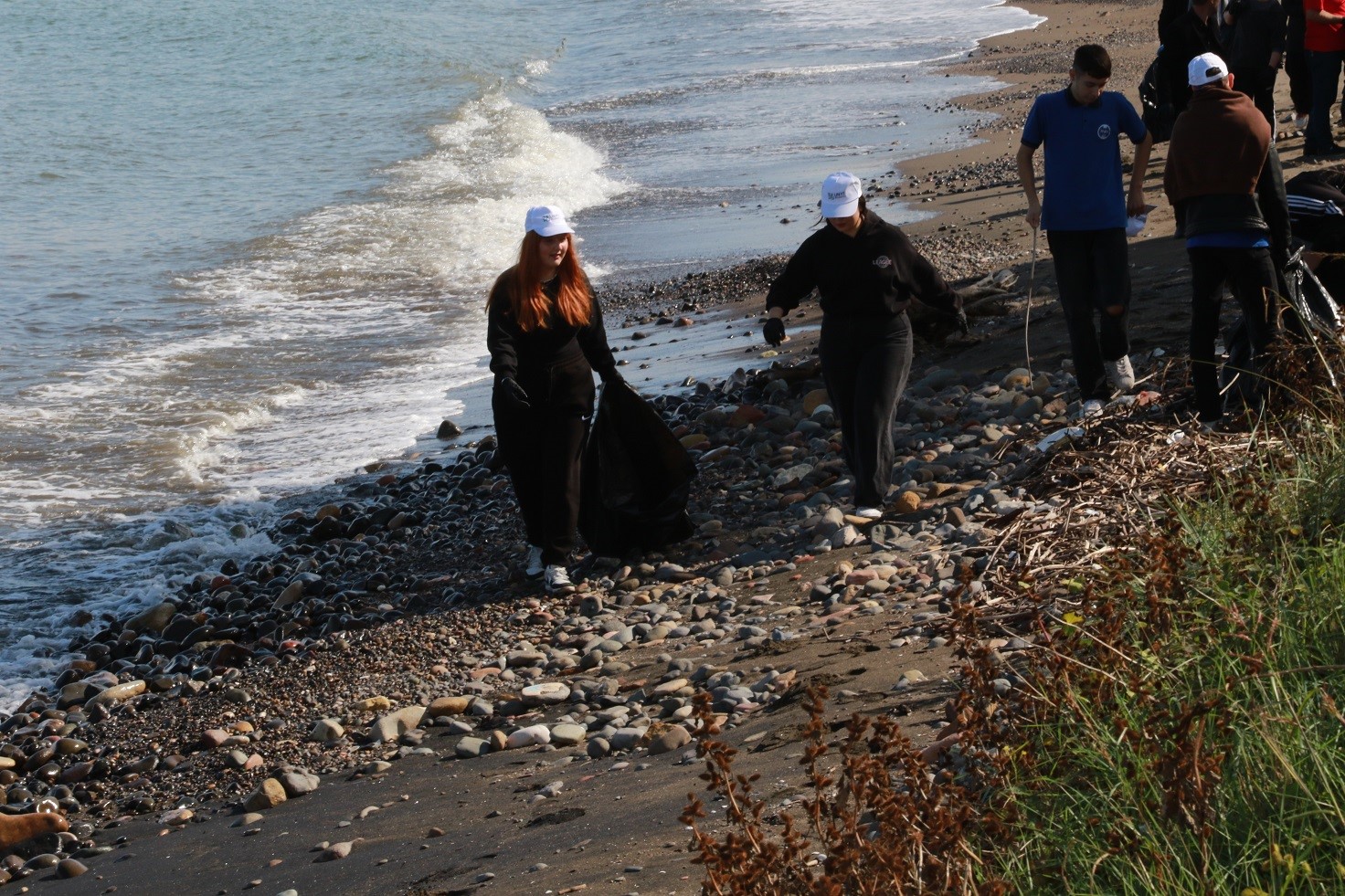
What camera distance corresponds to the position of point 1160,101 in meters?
11.4

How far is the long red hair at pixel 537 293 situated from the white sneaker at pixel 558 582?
1.25 metres

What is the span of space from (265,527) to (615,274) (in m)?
6.80

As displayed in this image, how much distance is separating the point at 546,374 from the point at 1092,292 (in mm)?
2901

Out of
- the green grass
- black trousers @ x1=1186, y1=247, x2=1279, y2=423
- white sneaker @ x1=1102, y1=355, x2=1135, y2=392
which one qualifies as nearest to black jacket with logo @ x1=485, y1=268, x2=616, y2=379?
white sneaker @ x1=1102, y1=355, x2=1135, y2=392

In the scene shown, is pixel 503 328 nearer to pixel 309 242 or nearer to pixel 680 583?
pixel 680 583

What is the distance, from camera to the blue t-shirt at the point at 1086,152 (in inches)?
308

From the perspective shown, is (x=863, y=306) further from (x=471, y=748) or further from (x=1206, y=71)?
(x=471, y=748)

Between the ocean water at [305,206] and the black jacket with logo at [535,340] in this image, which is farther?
the ocean water at [305,206]

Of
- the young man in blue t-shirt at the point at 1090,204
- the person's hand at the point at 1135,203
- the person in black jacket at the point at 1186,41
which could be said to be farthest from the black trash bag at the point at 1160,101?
the young man in blue t-shirt at the point at 1090,204

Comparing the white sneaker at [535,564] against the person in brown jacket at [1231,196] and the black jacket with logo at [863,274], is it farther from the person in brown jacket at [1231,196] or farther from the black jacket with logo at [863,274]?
the person in brown jacket at [1231,196]

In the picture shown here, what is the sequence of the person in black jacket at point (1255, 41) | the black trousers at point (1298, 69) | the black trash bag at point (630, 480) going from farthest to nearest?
the black trousers at point (1298, 69) → the person in black jacket at point (1255, 41) → the black trash bag at point (630, 480)

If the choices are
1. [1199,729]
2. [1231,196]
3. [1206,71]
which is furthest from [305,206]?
[1199,729]

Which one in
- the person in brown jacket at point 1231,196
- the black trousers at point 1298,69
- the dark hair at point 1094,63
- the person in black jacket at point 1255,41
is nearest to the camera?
the person in brown jacket at point 1231,196

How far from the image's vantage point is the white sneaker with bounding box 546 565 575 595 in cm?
780
